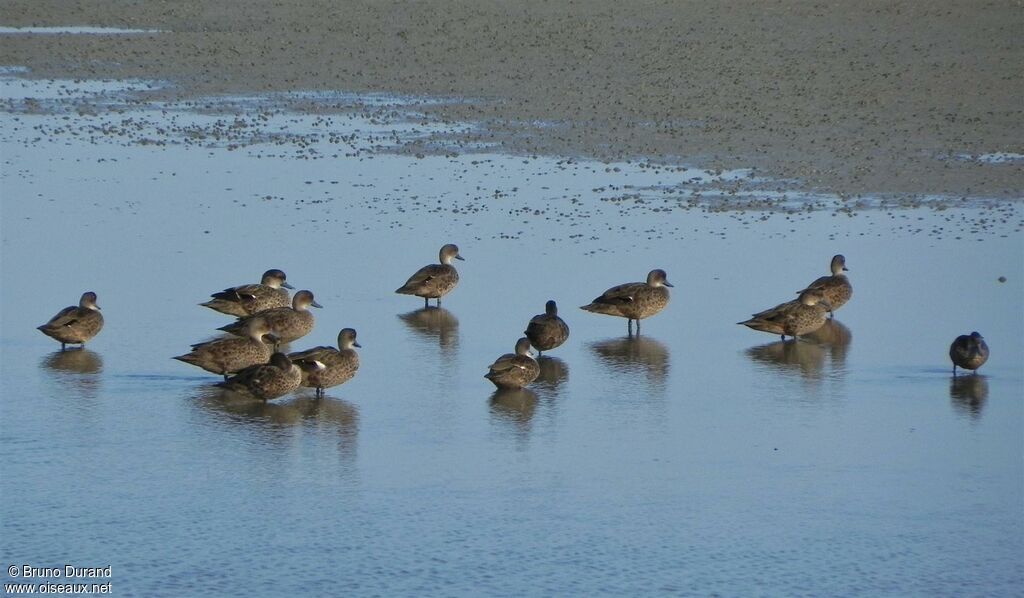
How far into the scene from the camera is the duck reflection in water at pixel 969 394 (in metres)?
11.3

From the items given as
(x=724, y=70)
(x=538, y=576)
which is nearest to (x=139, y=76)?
(x=724, y=70)

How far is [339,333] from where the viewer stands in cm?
1248

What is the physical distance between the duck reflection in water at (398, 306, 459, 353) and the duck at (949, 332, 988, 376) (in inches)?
147

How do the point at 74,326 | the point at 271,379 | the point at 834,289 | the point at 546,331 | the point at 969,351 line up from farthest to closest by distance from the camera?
the point at 834,289, the point at 74,326, the point at 546,331, the point at 969,351, the point at 271,379

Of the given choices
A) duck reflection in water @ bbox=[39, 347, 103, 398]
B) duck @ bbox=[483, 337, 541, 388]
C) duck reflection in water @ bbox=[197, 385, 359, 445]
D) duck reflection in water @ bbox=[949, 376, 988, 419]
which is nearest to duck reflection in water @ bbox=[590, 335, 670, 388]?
duck @ bbox=[483, 337, 541, 388]

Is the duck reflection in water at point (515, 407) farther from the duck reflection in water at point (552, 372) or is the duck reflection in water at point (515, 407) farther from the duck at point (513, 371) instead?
the duck reflection in water at point (552, 372)

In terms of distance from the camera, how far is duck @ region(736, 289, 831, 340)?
13.5 m

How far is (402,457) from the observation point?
10.3 metres

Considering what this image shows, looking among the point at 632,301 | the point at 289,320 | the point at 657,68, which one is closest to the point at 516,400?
the point at 632,301

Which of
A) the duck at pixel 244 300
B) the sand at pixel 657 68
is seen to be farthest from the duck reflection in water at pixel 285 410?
the sand at pixel 657 68

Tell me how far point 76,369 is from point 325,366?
2.01 meters

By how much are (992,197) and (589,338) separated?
6.47 m

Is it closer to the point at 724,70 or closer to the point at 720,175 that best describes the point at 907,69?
the point at 724,70

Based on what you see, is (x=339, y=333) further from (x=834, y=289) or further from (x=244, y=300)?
(x=834, y=289)
